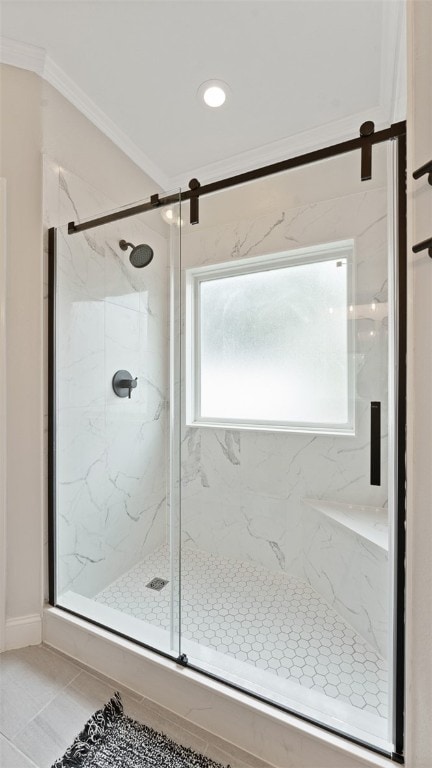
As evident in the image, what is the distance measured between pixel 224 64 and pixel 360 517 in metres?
2.35

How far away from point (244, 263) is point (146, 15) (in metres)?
1.25

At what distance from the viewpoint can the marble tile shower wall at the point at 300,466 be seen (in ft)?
5.66

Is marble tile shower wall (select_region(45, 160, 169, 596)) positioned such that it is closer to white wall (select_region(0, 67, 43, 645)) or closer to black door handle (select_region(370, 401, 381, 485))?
white wall (select_region(0, 67, 43, 645))

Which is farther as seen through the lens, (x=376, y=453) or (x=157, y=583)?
(x=157, y=583)

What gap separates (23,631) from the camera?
4.77 feet

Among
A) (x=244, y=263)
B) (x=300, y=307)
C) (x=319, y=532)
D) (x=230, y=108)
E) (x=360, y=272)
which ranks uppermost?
(x=230, y=108)

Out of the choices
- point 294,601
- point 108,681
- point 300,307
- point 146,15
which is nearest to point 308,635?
point 294,601

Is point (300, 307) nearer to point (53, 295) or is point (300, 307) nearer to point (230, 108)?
point (230, 108)

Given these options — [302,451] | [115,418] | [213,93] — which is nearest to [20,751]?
[115,418]

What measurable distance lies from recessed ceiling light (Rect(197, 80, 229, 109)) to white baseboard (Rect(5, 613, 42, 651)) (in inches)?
105

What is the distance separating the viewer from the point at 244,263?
2.28 metres
